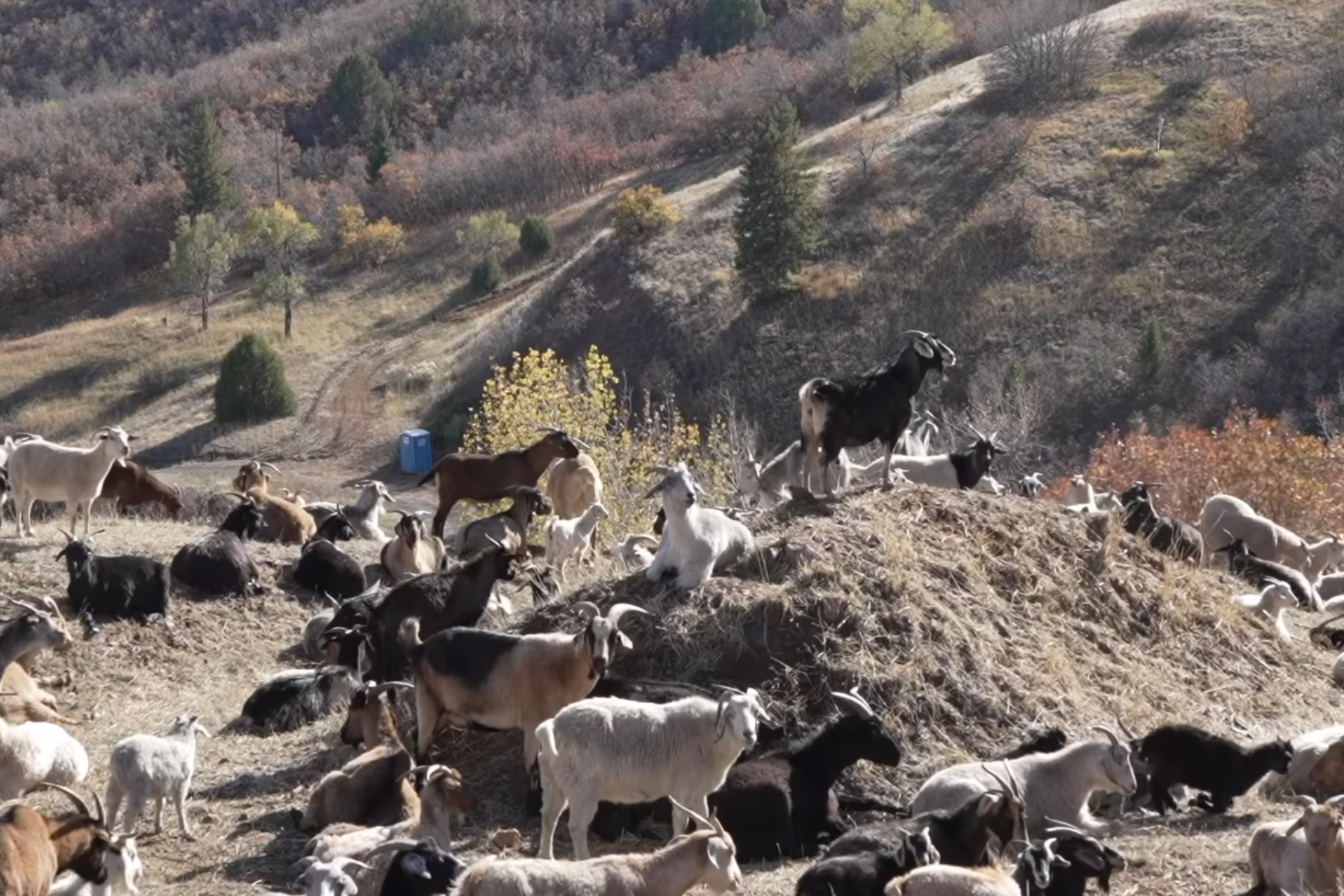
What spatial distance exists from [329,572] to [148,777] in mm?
7266

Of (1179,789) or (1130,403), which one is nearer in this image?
(1179,789)

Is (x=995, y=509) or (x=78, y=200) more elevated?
(x=995, y=509)

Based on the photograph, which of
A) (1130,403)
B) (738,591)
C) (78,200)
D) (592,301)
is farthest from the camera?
(78,200)

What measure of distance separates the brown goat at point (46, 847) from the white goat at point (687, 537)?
167 inches

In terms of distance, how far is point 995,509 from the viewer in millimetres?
14977

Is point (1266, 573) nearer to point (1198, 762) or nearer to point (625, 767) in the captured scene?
point (1198, 762)

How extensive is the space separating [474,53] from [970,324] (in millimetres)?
55574

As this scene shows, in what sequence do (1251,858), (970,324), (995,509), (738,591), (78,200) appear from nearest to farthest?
(1251,858), (738,591), (995,509), (970,324), (78,200)

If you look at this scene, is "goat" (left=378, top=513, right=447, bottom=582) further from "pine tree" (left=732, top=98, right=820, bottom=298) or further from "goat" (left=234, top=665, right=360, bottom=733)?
"pine tree" (left=732, top=98, right=820, bottom=298)

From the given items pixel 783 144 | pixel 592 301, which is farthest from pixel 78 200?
pixel 783 144

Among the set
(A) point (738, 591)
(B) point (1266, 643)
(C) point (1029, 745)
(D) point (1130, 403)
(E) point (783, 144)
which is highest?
(A) point (738, 591)

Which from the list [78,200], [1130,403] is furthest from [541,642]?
[78,200]

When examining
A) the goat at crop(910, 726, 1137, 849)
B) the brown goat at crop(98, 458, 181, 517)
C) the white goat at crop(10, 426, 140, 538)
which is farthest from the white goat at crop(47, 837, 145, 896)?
the brown goat at crop(98, 458, 181, 517)

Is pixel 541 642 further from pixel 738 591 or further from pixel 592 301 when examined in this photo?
pixel 592 301
